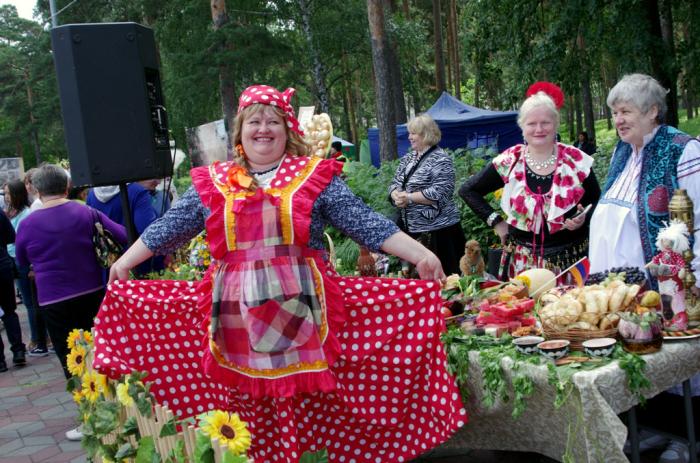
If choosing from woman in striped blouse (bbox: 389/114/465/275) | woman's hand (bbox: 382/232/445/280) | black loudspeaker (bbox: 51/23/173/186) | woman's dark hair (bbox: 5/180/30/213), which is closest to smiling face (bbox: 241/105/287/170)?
woman's hand (bbox: 382/232/445/280)

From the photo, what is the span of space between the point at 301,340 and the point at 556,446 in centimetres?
108

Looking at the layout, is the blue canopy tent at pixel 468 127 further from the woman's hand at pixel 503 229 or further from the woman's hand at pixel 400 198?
the woman's hand at pixel 503 229

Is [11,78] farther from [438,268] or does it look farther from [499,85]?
[438,268]

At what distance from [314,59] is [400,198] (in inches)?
681

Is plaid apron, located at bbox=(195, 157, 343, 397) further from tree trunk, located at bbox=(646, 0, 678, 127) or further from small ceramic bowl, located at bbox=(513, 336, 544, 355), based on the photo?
tree trunk, located at bbox=(646, 0, 678, 127)

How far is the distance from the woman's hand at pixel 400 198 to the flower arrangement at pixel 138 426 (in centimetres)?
279

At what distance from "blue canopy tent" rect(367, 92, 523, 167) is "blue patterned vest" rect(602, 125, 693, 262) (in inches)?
603

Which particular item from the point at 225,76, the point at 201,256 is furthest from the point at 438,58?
the point at 201,256

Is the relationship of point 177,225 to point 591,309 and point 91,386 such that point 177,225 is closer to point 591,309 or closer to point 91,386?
point 91,386

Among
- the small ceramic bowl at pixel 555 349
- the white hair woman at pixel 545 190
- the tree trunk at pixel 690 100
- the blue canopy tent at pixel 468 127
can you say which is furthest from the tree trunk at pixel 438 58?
the small ceramic bowl at pixel 555 349

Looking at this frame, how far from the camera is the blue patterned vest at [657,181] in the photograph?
3082 mm

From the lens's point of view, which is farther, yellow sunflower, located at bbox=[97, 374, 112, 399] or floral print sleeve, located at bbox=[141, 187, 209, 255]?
yellow sunflower, located at bbox=[97, 374, 112, 399]

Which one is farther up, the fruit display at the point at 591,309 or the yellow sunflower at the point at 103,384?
the fruit display at the point at 591,309

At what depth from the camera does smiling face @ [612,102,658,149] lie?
317 cm
